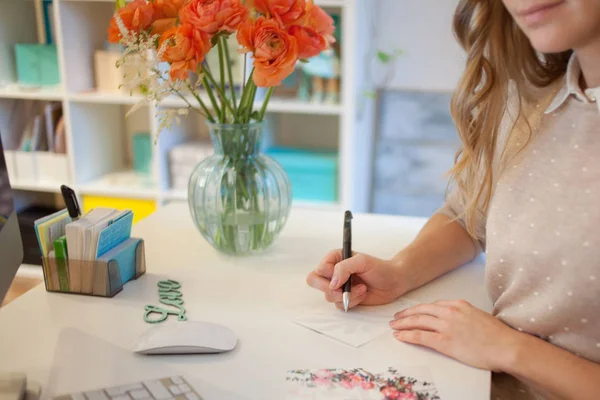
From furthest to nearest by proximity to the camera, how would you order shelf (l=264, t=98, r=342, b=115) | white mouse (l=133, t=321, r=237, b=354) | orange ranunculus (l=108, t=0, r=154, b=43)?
1. shelf (l=264, t=98, r=342, b=115)
2. orange ranunculus (l=108, t=0, r=154, b=43)
3. white mouse (l=133, t=321, r=237, b=354)

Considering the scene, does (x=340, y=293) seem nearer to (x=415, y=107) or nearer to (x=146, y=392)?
(x=146, y=392)

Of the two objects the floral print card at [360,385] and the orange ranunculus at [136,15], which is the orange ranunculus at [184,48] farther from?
the floral print card at [360,385]

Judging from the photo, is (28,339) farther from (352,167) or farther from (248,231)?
(352,167)

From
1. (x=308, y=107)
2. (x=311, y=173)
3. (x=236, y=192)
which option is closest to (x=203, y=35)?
(x=236, y=192)

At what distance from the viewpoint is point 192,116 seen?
2.79m

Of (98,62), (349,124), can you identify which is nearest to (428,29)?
(349,124)

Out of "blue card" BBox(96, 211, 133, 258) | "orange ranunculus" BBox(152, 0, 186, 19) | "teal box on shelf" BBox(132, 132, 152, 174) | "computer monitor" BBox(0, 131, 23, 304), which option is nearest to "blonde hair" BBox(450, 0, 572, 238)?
"orange ranunculus" BBox(152, 0, 186, 19)

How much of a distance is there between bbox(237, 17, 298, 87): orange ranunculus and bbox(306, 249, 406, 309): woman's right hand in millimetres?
327

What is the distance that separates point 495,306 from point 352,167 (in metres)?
1.50

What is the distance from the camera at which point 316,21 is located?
3.45ft

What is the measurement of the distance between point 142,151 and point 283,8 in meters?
1.95

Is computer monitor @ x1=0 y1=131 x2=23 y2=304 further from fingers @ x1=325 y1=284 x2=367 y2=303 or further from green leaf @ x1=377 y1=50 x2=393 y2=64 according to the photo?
green leaf @ x1=377 y1=50 x2=393 y2=64

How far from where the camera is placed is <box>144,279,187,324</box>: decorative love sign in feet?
2.95

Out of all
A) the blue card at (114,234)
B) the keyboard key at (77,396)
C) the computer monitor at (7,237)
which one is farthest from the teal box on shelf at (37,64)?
the keyboard key at (77,396)
